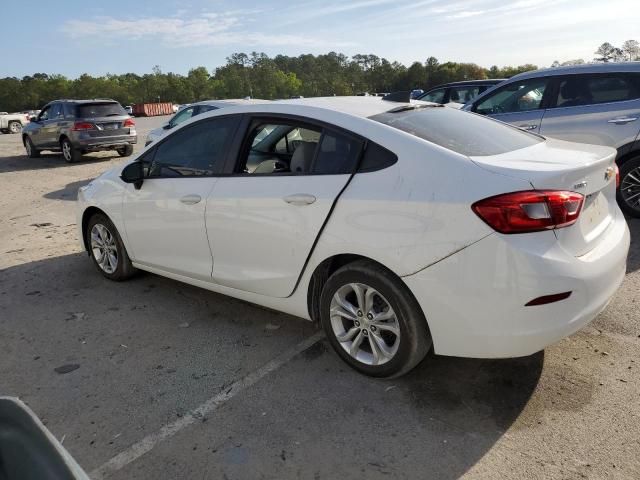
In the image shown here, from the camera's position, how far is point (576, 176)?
2.65 metres

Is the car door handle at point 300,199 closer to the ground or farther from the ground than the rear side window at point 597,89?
closer to the ground

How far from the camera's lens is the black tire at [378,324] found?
2809 mm

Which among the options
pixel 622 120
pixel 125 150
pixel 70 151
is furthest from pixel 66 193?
pixel 622 120

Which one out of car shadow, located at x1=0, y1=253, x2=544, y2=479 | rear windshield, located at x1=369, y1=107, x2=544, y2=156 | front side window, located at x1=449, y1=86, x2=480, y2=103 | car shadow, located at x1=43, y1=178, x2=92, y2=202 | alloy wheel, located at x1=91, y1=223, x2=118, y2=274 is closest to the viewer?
car shadow, located at x1=0, y1=253, x2=544, y2=479

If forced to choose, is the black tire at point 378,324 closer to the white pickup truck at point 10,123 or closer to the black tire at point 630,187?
the black tire at point 630,187

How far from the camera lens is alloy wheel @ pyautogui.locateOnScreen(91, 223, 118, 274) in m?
4.93

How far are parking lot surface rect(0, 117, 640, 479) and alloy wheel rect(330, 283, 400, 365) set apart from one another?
18 cm

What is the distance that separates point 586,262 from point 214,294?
9.90 feet

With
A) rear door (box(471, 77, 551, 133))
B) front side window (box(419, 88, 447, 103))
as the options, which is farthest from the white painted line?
front side window (box(419, 88, 447, 103))

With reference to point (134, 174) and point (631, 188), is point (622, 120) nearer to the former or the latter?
point (631, 188)

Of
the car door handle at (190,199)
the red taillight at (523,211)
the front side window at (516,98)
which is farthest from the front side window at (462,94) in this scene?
the red taillight at (523,211)

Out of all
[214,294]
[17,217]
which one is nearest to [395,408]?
[214,294]

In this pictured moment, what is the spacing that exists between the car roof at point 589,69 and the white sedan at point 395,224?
3.51 metres

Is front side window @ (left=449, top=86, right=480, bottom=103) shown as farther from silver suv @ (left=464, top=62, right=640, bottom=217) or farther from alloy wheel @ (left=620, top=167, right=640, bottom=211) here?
alloy wheel @ (left=620, top=167, right=640, bottom=211)
